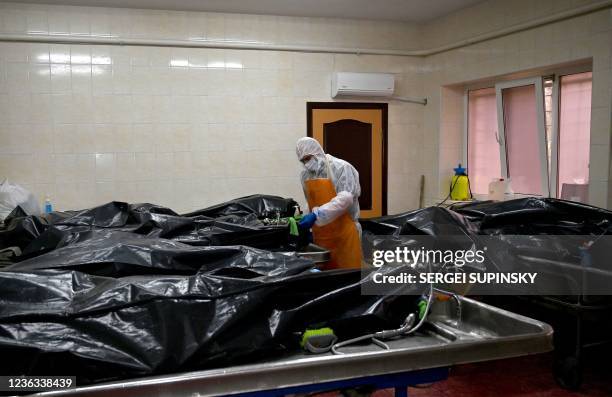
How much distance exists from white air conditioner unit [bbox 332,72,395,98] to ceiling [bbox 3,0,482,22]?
58cm

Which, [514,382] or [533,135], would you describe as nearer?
[514,382]

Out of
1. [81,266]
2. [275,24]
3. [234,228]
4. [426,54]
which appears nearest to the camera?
[81,266]

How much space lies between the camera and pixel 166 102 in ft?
14.6

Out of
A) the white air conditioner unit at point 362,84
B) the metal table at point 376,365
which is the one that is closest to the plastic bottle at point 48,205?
the white air conditioner unit at point 362,84

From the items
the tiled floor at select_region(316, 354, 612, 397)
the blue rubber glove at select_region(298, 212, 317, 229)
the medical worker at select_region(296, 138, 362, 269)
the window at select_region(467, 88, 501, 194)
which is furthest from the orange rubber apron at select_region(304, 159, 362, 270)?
the window at select_region(467, 88, 501, 194)

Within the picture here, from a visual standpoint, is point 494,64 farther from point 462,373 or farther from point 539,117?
point 462,373

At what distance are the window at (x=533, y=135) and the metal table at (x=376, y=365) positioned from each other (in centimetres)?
292

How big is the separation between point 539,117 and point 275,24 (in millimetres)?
2543

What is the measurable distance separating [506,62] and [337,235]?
7.64 feet

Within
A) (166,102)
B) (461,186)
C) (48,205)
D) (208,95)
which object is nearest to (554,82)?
(461,186)

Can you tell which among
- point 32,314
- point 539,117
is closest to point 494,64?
point 539,117

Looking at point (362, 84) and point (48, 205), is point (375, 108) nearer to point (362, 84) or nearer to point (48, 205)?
point (362, 84)

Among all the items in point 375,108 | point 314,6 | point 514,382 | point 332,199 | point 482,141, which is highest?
point 314,6

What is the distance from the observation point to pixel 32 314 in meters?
1.15
